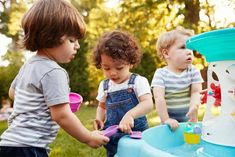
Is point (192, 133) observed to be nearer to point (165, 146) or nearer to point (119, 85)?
point (165, 146)

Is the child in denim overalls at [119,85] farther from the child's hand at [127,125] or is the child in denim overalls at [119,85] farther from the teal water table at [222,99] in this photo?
the teal water table at [222,99]

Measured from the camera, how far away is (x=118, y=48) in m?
2.15

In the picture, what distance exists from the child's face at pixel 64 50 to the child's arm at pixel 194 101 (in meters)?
0.99

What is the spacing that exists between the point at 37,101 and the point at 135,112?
0.62 meters

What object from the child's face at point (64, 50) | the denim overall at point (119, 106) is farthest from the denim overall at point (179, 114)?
the child's face at point (64, 50)

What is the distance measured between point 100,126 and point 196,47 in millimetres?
802

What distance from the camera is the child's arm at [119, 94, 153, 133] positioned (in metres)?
1.90

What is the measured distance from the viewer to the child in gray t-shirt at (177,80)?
2.48m

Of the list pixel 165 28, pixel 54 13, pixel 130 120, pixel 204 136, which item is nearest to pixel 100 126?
pixel 130 120

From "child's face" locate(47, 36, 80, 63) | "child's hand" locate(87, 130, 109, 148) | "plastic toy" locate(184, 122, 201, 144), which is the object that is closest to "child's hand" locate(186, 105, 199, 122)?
"plastic toy" locate(184, 122, 201, 144)

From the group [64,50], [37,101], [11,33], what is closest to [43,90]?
[37,101]

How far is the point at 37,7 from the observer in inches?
62.7

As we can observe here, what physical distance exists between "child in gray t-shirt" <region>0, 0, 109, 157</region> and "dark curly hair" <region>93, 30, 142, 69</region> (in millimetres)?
530

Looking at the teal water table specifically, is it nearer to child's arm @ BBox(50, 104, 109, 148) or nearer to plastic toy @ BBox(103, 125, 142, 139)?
plastic toy @ BBox(103, 125, 142, 139)
